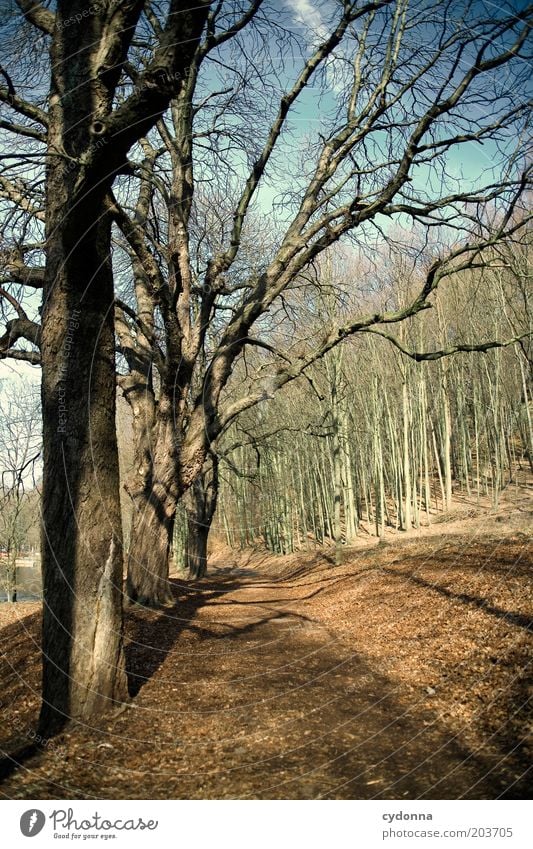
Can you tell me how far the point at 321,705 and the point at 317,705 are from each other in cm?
3

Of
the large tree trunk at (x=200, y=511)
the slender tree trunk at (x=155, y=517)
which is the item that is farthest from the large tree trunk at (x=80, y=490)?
the large tree trunk at (x=200, y=511)

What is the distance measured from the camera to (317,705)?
198 inches

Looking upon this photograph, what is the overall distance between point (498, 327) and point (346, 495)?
877 centimetres

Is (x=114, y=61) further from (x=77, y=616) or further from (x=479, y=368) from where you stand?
(x=479, y=368)

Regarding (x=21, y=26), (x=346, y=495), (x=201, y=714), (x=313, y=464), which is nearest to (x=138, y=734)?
(x=201, y=714)
